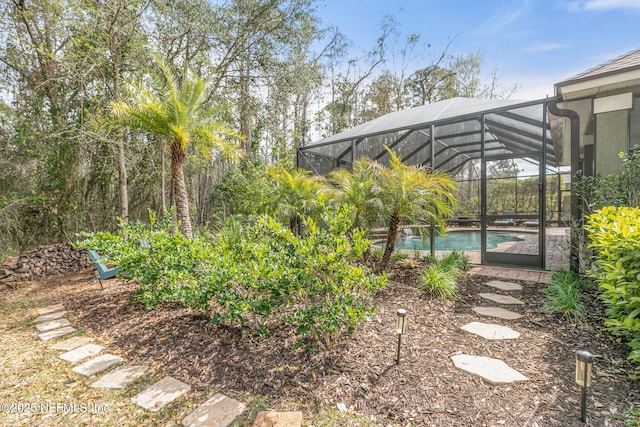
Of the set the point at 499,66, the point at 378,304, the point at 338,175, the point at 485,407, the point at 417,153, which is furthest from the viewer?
the point at 499,66

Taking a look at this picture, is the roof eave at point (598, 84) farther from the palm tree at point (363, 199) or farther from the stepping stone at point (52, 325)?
the stepping stone at point (52, 325)

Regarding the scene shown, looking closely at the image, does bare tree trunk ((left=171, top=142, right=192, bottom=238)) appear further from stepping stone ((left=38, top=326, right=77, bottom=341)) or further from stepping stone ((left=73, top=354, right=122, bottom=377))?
stepping stone ((left=73, top=354, right=122, bottom=377))

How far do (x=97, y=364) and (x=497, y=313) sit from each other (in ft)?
14.8

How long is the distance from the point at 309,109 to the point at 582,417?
17.0m

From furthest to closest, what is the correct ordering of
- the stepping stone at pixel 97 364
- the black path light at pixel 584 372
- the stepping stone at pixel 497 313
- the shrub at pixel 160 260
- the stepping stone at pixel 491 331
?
the stepping stone at pixel 497 313
the shrub at pixel 160 260
the stepping stone at pixel 491 331
the stepping stone at pixel 97 364
the black path light at pixel 584 372

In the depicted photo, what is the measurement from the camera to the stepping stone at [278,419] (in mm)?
1787

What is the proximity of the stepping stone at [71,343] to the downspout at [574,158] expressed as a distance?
7.06 meters

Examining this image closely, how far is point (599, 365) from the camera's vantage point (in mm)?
2363

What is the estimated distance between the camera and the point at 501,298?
399 cm

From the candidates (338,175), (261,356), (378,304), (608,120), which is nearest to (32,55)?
(338,175)

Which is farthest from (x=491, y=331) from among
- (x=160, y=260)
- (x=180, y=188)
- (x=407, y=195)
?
(x=180, y=188)

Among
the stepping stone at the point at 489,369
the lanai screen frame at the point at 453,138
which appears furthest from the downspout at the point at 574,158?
the stepping stone at the point at 489,369

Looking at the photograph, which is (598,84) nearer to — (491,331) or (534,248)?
(534,248)

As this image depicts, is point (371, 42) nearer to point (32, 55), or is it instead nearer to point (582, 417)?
point (32, 55)
